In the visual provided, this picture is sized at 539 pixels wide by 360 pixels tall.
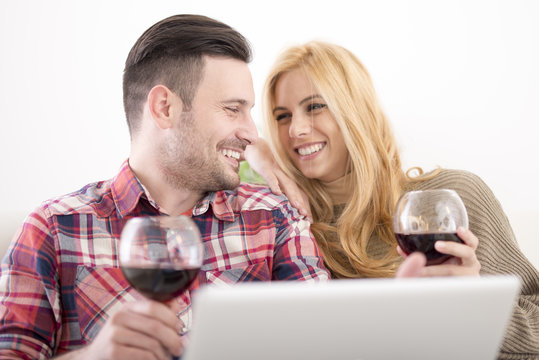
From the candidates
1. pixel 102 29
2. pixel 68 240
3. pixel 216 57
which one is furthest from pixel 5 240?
pixel 102 29

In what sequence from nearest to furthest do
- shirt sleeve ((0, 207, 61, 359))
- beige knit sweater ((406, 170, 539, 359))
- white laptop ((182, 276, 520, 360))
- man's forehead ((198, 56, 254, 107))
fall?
white laptop ((182, 276, 520, 360)) < shirt sleeve ((0, 207, 61, 359)) < beige knit sweater ((406, 170, 539, 359)) < man's forehead ((198, 56, 254, 107))

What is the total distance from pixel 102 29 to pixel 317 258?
2.14 metres

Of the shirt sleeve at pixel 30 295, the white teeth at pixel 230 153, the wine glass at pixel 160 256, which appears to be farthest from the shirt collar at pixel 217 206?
the wine glass at pixel 160 256

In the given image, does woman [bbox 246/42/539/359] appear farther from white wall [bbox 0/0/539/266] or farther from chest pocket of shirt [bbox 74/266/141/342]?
white wall [bbox 0/0/539/266]

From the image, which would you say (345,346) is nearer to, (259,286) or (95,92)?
(259,286)

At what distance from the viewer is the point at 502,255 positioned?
6.16ft

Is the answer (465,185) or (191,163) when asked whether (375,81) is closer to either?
(465,185)

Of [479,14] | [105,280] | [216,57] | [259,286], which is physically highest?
[479,14]

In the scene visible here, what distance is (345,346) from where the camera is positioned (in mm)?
842

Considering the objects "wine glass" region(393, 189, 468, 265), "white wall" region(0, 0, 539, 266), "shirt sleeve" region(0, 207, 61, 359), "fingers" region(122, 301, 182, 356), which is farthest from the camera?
"white wall" region(0, 0, 539, 266)

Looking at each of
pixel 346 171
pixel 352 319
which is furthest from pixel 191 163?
pixel 352 319

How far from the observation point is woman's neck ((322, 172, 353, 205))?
229 centimetres

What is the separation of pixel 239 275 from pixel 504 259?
0.90m

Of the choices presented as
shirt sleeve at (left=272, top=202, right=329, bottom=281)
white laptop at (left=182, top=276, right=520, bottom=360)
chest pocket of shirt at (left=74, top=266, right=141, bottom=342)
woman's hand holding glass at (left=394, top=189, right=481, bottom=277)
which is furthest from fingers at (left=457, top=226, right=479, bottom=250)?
chest pocket of shirt at (left=74, top=266, right=141, bottom=342)
